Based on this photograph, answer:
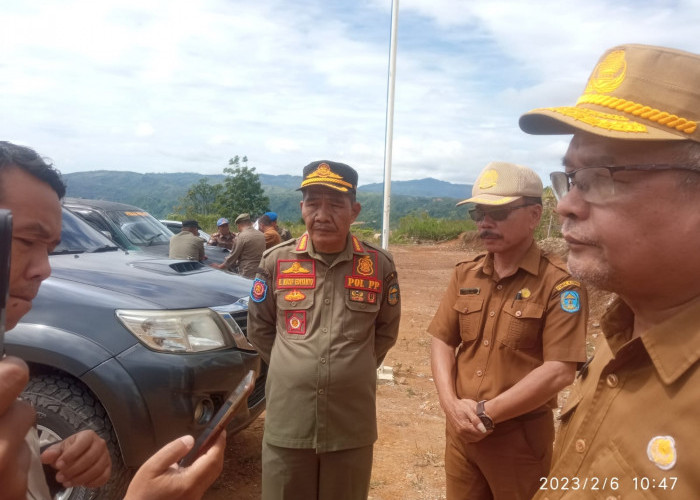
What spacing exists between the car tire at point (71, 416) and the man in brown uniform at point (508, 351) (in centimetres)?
166

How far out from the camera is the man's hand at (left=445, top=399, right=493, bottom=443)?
2.26m

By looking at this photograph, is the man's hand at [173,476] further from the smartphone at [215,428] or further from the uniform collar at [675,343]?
the uniform collar at [675,343]

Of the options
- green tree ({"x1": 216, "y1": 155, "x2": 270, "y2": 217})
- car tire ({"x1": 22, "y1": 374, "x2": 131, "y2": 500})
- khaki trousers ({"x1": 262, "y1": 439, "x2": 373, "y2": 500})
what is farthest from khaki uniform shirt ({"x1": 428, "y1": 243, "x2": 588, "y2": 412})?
green tree ({"x1": 216, "y1": 155, "x2": 270, "y2": 217})

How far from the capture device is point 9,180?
118cm

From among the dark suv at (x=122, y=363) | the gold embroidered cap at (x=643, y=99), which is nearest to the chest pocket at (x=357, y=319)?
the dark suv at (x=122, y=363)

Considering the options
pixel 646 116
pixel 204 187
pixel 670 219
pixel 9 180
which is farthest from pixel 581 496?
pixel 204 187

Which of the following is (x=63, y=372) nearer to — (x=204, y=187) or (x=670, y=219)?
(x=670, y=219)

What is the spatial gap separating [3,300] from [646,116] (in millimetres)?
1287

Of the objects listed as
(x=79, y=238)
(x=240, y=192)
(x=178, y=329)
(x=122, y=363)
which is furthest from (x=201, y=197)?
(x=122, y=363)

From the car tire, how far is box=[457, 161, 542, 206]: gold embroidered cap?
2.12 metres

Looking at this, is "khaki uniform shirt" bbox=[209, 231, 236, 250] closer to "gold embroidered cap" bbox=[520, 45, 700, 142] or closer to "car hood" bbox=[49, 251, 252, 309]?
"car hood" bbox=[49, 251, 252, 309]

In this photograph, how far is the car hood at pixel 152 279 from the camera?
9.78 feet

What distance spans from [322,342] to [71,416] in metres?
1.29

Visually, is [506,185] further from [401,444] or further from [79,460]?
[401,444]
